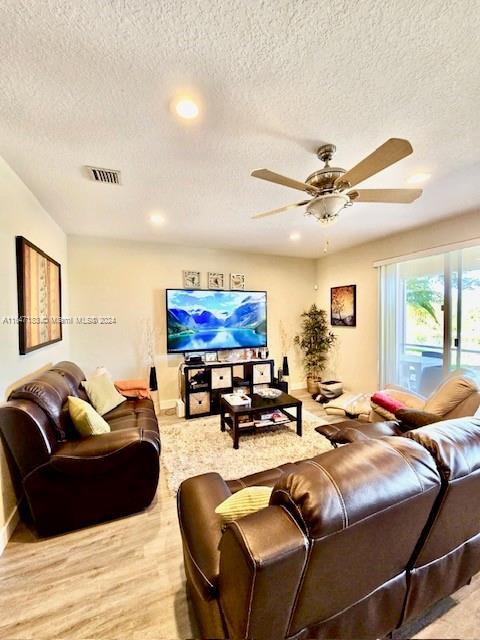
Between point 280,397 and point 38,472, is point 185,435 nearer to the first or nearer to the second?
point 280,397

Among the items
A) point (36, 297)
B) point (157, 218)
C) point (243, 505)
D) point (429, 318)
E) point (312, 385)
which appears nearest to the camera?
point (243, 505)

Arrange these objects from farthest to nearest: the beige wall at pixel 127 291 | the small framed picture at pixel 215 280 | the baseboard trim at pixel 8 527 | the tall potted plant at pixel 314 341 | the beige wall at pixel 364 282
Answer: the tall potted plant at pixel 314 341
the small framed picture at pixel 215 280
the beige wall at pixel 127 291
the beige wall at pixel 364 282
the baseboard trim at pixel 8 527

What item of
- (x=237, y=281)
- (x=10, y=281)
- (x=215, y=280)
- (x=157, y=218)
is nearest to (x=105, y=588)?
(x=10, y=281)

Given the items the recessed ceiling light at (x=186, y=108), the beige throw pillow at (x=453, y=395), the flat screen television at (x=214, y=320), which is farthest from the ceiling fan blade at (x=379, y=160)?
the flat screen television at (x=214, y=320)

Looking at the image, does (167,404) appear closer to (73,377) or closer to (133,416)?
(133,416)

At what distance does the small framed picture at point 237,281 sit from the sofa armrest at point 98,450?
3108mm

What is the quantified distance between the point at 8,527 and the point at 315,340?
14.6 feet

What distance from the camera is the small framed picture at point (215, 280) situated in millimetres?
4488

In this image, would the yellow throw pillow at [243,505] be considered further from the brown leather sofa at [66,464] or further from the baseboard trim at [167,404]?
the baseboard trim at [167,404]

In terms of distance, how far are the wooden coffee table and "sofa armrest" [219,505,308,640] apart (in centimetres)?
212

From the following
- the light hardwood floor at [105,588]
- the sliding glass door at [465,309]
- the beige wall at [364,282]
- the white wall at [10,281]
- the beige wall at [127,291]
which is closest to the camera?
the light hardwood floor at [105,588]

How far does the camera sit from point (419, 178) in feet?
7.25

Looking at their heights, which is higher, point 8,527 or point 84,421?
point 84,421

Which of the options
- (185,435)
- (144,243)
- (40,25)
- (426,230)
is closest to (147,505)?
(185,435)
